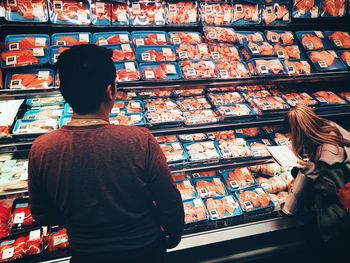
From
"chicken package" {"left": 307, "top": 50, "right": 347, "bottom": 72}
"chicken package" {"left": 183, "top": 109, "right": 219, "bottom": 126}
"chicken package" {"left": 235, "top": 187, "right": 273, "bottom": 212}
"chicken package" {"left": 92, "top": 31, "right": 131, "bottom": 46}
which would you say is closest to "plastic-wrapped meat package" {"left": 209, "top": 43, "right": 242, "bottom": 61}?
"chicken package" {"left": 183, "top": 109, "right": 219, "bottom": 126}

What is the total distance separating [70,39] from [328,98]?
3.03m

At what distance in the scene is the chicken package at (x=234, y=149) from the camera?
2.69 meters

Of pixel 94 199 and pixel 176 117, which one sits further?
pixel 176 117

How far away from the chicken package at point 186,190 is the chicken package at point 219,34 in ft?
5.56

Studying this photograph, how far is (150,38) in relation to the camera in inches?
113

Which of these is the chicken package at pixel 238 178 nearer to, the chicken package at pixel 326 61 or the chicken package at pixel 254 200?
the chicken package at pixel 254 200

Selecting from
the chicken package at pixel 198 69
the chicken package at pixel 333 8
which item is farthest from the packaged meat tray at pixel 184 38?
the chicken package at pixel 333 8

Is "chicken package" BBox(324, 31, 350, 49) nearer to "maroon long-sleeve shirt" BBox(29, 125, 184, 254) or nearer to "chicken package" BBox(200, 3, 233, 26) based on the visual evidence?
"chicken package" BBox(200, 3, 233, 26)

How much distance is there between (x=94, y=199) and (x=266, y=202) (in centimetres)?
197

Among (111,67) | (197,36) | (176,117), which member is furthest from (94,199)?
(197,36)

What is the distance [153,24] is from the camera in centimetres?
281

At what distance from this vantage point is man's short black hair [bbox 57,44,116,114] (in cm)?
111

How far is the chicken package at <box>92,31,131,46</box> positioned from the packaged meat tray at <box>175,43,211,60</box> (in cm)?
58

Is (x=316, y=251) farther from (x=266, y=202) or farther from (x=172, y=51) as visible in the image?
(x=172, y=51)
